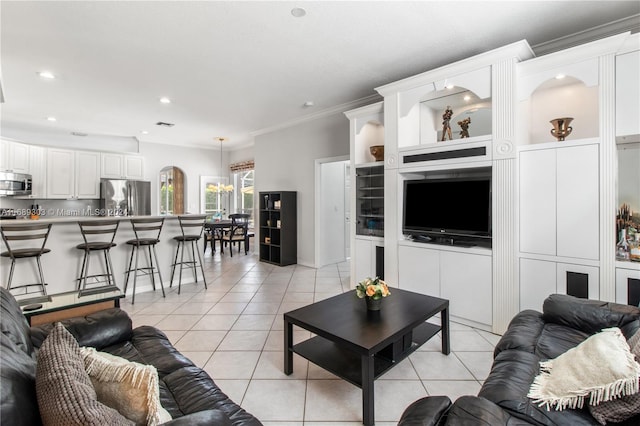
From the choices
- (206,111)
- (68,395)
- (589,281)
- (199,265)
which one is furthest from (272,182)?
(68,395)

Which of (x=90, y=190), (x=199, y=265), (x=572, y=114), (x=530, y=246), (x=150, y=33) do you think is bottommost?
(x=199, y=265)

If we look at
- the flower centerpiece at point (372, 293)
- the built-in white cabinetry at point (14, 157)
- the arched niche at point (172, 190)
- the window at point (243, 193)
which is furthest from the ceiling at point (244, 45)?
the window at point (243, 193)

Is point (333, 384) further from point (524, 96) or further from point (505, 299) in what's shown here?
point (524, 96)

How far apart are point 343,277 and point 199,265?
2431mm

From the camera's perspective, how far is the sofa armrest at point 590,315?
193 centimetres

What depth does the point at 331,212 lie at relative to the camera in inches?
244

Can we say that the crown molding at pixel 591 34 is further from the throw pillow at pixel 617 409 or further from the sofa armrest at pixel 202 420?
the sofa armrest at pixel 202 420

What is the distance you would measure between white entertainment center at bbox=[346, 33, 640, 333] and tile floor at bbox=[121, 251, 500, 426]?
62cm

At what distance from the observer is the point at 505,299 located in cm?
301

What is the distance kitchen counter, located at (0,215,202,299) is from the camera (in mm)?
3565

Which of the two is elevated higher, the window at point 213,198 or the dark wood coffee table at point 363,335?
the window at point 213,198

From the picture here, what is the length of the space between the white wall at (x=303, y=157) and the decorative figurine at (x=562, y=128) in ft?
9.95

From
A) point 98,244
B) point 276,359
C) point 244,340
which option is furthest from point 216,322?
point 98,244

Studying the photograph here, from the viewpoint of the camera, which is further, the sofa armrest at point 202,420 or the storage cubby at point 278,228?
the storage cubby at point 278,228
